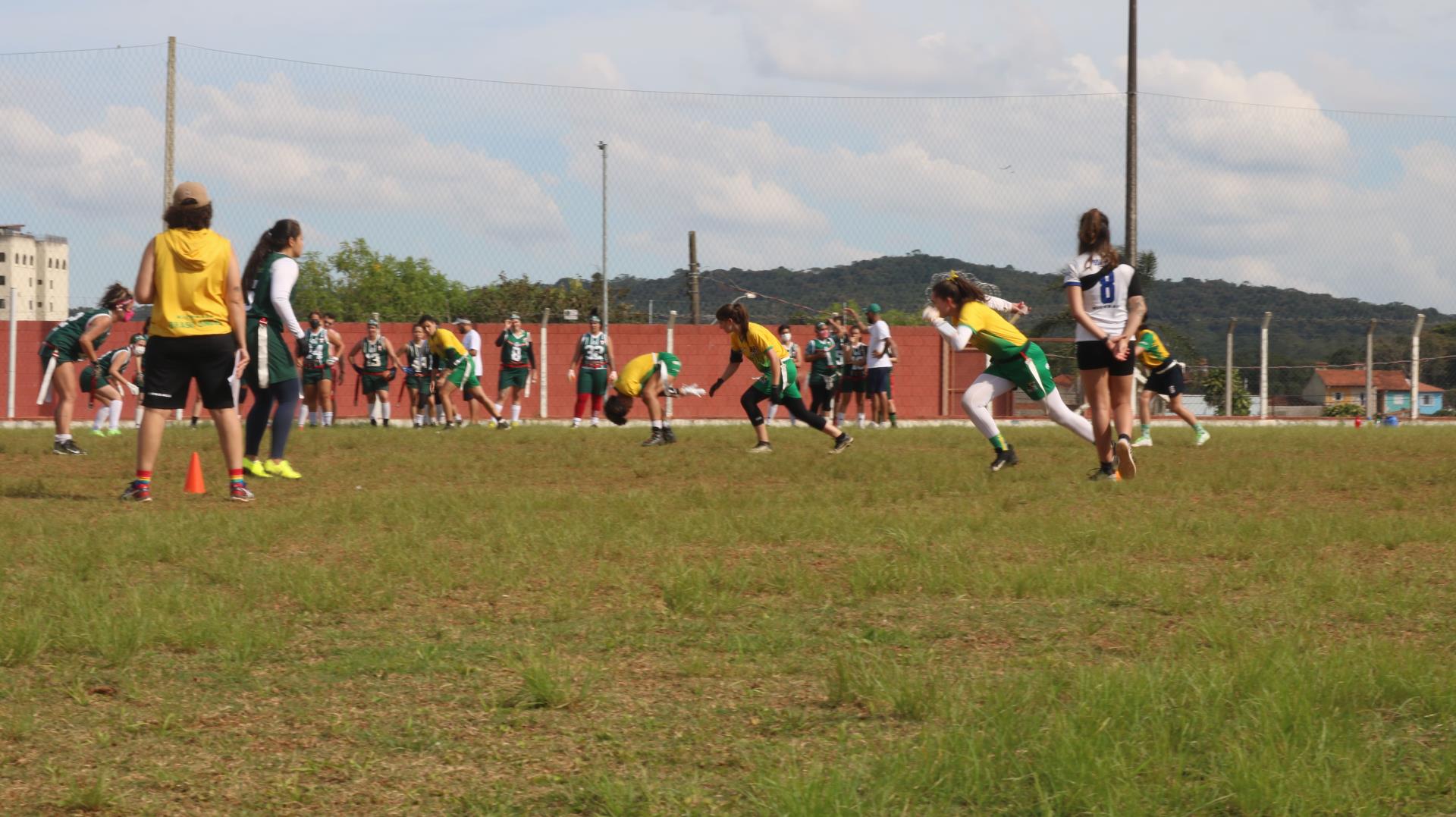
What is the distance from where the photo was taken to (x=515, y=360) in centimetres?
2355

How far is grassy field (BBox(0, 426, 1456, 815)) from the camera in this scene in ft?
10.3

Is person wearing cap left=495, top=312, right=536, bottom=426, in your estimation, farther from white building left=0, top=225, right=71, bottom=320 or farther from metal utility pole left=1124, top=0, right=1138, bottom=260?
metal utility pole left=1124, top=0, right=1138, bottom=260

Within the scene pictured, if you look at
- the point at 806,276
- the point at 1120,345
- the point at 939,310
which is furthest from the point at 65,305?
Answer: the point at 806,276

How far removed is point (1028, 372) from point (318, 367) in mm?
14196

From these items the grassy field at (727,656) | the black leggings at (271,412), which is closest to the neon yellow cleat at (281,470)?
the black leggings at (271,412)

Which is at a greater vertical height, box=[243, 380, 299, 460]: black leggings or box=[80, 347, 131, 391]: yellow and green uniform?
box=[80, 347, 131, 391]: yellow and green uniform

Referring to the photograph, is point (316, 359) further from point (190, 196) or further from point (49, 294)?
point (190, 196)

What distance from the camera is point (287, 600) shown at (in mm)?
5355

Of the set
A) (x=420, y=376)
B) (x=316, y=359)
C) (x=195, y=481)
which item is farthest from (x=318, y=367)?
(x=195, y=481)

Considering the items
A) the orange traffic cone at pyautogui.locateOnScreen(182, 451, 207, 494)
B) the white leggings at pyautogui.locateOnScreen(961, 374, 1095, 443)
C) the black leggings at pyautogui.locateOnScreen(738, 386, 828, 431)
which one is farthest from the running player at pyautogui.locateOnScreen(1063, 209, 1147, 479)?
the orange traffic cone at pyautogui.locateOnScreen(182, 451, 207, 494)

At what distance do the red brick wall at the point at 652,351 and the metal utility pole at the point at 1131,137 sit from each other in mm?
5892

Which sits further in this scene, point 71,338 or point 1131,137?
point 1131,137

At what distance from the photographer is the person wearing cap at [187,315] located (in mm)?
8609

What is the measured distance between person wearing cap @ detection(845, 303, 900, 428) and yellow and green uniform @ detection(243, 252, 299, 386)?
47.2 ft
